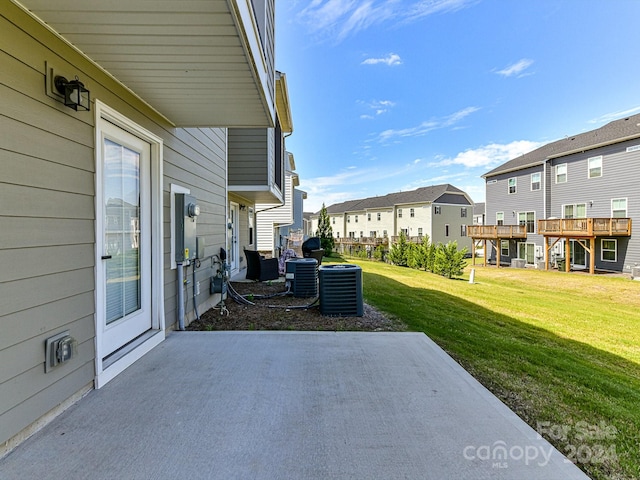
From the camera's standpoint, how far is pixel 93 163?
240 centimetres

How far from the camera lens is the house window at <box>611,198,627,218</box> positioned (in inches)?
626

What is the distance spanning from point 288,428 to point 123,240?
231 centimetres

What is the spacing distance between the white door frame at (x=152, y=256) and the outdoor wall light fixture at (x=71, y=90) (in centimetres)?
25

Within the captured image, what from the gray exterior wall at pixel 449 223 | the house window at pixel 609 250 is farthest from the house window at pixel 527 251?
the gray exterior wall at pixel 449 223

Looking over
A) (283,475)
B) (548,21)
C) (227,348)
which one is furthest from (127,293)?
(548,21)

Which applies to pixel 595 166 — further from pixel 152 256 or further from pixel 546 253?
pixel 152 256

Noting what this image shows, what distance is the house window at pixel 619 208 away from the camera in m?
15.9

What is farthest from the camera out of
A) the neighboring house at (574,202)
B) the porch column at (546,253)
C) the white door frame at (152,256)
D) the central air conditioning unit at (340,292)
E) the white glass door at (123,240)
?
the porch column at (546,253)

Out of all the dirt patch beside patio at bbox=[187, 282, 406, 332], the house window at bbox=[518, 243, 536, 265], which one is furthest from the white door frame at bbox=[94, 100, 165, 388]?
the house window at bbox=[518, 243, 536, 265]

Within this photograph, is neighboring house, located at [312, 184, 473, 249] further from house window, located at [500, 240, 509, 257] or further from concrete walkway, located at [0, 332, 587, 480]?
concrete walkway, located at [0, 332, 587, 480]

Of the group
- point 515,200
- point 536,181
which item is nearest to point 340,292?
point 536,181

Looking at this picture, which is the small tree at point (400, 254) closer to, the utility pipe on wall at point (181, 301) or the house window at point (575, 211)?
the house window at point (575, 211)

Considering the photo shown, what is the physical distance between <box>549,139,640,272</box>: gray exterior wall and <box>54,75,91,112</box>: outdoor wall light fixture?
70.4ft

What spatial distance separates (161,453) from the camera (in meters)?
1.76
